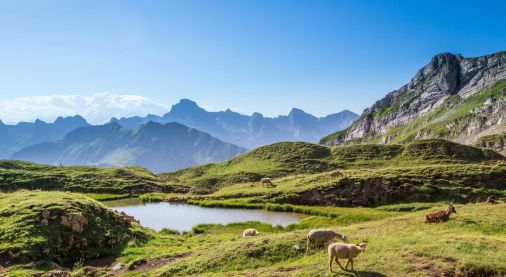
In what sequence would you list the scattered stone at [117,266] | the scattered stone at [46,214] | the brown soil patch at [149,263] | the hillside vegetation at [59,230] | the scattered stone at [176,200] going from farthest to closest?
the scattered stone at [176,200] → the scattered stone at [46,214] → the hillside vegetation at [59,230] → the scattered stone at [117,266] → the brown soil patch at [149,263]

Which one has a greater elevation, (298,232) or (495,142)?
(495,142)

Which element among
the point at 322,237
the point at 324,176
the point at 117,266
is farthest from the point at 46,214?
the point at 324,176

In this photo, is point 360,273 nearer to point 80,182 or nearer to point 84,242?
point 84,242

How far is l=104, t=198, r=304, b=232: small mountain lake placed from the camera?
57719 millimetres

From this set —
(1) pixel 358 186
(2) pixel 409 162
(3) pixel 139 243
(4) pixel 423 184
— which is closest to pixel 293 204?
(1) pixel 358 186

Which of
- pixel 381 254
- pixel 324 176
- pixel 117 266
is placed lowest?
pixel 117 266

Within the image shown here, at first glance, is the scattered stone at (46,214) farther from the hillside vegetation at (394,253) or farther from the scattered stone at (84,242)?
the hillside vegetation at (394,253)

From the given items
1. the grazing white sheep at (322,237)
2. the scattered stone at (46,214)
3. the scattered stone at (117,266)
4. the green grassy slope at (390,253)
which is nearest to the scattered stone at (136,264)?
the scattered stone at (117,266)

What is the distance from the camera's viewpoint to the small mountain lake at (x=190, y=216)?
189 feet

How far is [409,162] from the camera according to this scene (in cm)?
10875

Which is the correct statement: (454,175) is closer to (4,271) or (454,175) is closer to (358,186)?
(358,186)

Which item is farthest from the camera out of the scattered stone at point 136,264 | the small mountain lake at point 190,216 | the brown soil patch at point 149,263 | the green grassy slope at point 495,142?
the green grassy slope at point 495,142

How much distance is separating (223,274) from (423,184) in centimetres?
5237

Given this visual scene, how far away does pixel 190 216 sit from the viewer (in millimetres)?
64625
